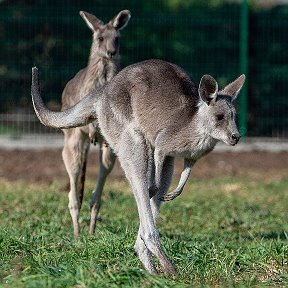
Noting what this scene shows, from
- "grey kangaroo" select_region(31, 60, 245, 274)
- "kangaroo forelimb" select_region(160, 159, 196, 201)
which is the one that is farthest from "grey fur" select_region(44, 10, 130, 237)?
"kangaroo forelimb" select_region(160, 159, 196, 201)

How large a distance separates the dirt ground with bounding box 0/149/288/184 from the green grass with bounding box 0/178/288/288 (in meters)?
0.69

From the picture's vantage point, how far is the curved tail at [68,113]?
7.14 meters

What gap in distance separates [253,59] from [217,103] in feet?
31.4

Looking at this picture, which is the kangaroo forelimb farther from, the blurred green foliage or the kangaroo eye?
the blurred green foliage

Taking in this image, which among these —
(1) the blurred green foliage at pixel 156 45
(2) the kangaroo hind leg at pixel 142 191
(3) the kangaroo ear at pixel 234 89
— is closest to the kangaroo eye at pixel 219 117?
(3) the kangaroo ear at pixel 234 89

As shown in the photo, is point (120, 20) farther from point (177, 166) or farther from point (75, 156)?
point (177, 166)

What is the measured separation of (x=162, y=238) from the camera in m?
7.75

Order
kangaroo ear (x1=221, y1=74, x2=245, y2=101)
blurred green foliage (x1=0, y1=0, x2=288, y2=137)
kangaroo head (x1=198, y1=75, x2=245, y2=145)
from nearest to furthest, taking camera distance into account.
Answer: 1. kangaroo head (x1=198, y1=75, x2=245, y2=145)
2. kangaroo ear (x1=221, y1=74, x2=245, y2=101)
3. blurred green foliage (x1=0, y1=0, x2=288, y2=137)

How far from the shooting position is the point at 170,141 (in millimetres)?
6707

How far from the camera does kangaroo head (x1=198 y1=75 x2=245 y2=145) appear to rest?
6.52m

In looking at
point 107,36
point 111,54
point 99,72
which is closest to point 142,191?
point 99,72

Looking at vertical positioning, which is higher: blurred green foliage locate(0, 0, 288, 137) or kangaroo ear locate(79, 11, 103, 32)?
kangaroo ear locate(79, 11, 103, 32)

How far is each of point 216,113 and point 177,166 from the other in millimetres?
7544

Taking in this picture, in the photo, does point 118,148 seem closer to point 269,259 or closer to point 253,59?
point 269,259
